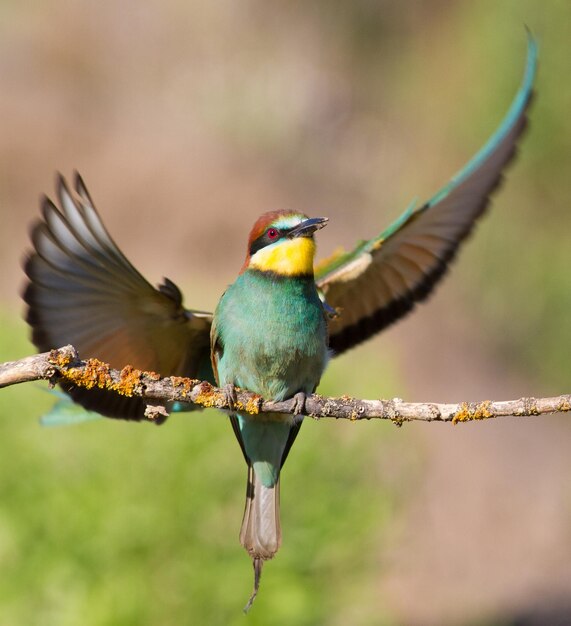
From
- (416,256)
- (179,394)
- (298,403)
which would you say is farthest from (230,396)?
(416,256)

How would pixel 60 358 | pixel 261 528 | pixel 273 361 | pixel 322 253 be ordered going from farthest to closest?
pixel 322 253 < pixel 261 528 < pixel 273 361 < pixel 60 358

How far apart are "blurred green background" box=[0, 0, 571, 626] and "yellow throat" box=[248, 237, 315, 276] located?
0.93 m

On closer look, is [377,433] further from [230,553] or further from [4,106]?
[4,106]

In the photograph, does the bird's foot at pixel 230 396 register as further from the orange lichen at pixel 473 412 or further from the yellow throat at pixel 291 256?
the orange lichen at pixel 473 412

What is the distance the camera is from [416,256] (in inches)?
92.6

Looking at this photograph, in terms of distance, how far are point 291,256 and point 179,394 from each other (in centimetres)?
49

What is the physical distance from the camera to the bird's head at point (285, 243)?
1.93m

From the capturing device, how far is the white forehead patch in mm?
1955

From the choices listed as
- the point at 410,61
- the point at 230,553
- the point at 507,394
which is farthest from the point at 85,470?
the point at 410,61

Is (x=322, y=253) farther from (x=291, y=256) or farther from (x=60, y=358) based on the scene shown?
(x=60, y=358)

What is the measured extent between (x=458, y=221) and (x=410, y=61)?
4.60 m

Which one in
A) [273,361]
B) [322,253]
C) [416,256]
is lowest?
[273,361]

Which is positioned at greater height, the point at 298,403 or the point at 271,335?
the point at 271,335

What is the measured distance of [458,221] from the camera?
236cm
